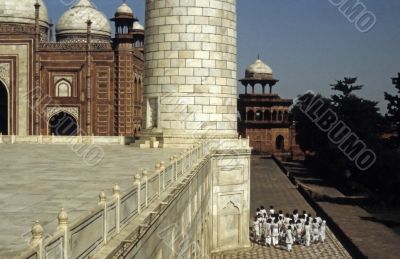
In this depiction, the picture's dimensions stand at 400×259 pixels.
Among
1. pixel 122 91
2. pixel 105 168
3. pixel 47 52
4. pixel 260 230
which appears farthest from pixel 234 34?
pixel 47 52

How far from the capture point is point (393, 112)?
35562 millimetres

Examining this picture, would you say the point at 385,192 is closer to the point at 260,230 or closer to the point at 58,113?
the point at 260,230

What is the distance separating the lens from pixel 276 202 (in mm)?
25609

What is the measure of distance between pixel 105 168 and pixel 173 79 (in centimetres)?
678

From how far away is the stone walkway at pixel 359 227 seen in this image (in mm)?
15172

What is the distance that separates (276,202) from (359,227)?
7.13 meters

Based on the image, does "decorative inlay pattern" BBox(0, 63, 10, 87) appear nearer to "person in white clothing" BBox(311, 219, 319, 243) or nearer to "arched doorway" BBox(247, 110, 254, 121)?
"person in white clothing" BBox(311, 219, 319, 243)

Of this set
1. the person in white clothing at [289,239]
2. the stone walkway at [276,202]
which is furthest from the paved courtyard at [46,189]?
the person in white clothing at [289,239]

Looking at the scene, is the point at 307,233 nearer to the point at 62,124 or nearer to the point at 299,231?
the point at 299,231

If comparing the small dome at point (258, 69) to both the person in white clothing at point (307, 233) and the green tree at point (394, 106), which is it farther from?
the person in white clothing at point (307, 233)

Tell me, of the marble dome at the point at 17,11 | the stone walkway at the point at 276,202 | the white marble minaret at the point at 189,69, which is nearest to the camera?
the white marble minaret at the point at 189,69

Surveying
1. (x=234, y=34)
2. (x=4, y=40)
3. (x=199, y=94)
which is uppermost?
(x=4, y=40)

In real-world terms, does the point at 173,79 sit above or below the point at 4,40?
below

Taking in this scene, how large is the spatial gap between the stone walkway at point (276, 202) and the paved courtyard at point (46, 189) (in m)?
7.59
